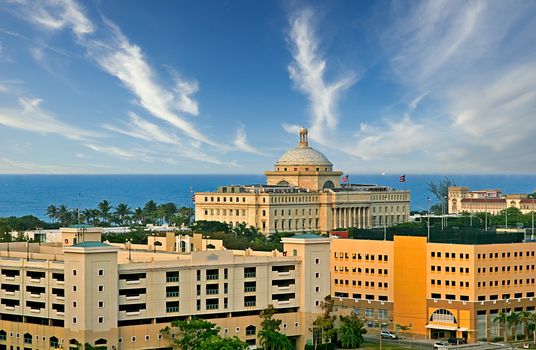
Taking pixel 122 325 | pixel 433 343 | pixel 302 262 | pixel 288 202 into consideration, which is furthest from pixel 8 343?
pixel 288 202

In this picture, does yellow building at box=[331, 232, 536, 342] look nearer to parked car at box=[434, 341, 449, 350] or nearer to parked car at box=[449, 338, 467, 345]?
parked car at box=[449, 338, 467, 345]

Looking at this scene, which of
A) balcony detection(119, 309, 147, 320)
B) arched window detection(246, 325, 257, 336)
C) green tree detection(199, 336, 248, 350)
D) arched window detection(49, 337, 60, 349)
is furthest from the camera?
arched window detection(246, 325, 257, 336)

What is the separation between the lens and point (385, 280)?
116 m

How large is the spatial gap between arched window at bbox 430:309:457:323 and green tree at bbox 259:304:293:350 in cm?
2217

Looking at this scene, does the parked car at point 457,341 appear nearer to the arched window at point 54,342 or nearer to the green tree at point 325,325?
the green tree at point 325,325

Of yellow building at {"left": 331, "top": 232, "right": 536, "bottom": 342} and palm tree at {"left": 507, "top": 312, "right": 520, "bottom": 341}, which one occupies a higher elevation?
yellow building at {"left": 331, "top": 232, "right": 536, "bottom": 342}

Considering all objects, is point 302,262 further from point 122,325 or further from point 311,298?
point 122,325

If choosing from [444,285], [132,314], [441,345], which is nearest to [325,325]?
[441,345]

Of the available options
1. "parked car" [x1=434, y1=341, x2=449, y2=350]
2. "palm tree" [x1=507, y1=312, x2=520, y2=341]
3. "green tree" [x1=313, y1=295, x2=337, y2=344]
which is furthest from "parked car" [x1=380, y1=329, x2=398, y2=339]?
"palm tree" [x1=507, y1=312, x2=520, y2=341]

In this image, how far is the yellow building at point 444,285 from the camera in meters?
110

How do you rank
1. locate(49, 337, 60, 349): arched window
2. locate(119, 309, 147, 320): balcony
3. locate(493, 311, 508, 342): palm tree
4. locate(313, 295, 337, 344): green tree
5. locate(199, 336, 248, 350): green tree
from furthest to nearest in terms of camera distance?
locate(493, 311, 508, 342): palm tree → locate(313, 295, 337, 344): green tree → locate(119, 309, 147, 320): balcony → locate(49, 337, 60, 349): arched window → locate(199, 336, 248, 350): green tree

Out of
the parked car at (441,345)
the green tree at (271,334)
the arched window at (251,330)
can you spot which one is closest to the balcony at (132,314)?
the arched window at (251,330)

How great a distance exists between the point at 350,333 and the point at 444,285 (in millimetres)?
15759

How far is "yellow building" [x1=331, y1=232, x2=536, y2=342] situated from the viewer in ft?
360
